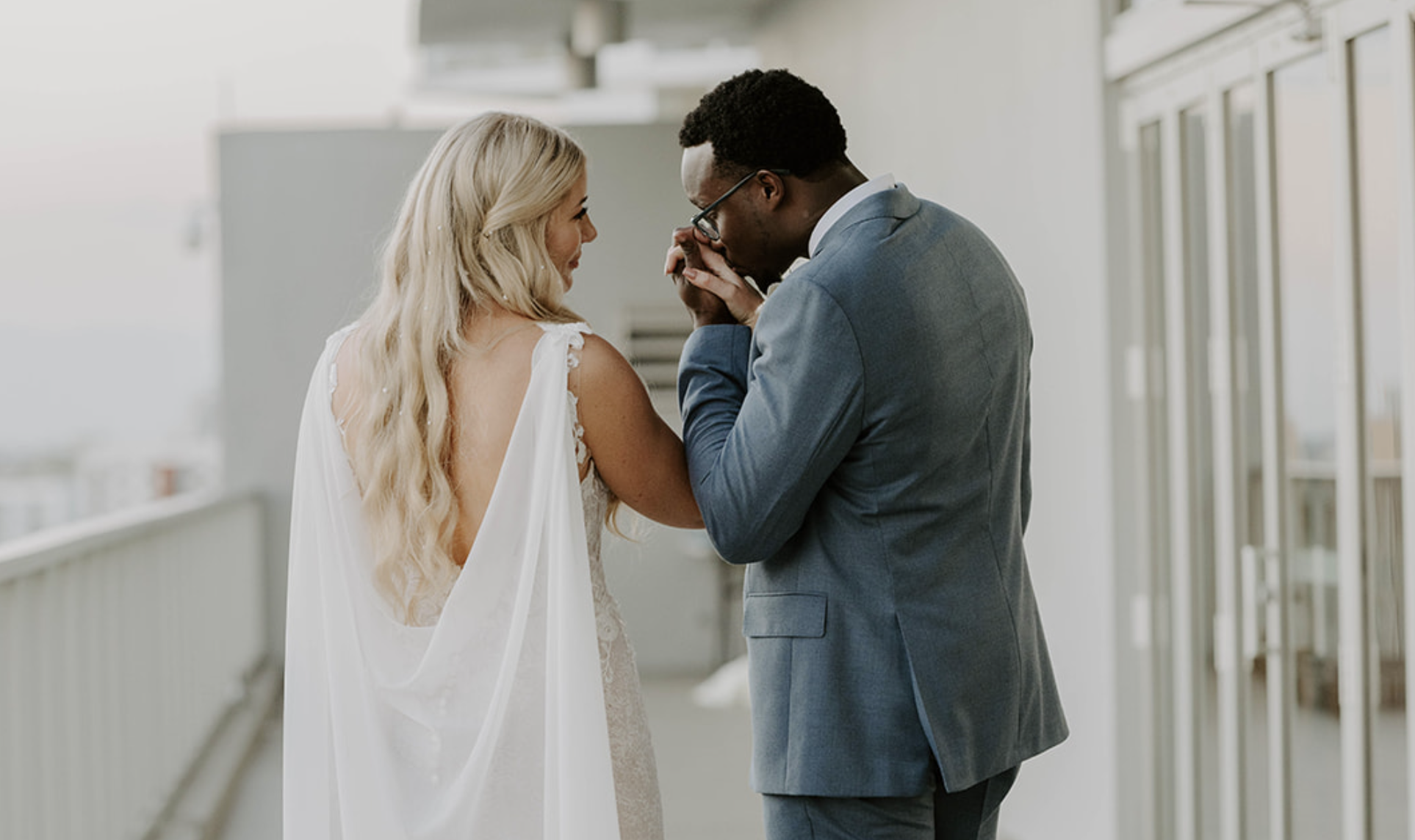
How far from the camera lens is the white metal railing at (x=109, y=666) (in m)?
2.98

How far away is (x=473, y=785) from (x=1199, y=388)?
80.9 inches

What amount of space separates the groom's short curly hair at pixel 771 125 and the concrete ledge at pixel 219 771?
333 cm

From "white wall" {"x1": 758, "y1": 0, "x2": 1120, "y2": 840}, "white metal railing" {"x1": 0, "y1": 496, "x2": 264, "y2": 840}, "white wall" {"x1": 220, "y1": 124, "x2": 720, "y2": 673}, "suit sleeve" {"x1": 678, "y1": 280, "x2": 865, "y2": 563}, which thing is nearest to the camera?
"suit sleeve" {"x1": 678, "y1": 280, "x2": 865, "y2": 563}

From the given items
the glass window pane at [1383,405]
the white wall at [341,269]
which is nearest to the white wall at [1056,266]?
the glass window pane at [1383,405]

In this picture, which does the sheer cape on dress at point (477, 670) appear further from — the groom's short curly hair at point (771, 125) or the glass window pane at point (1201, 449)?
the glass window pane at point (1201, 449)

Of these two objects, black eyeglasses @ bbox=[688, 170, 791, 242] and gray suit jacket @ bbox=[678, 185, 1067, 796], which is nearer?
gray suit jacket @ bbox=[678, 185, 1067, 796]

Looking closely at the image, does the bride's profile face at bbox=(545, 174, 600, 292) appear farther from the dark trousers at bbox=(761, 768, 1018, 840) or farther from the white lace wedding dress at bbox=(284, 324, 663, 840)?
the dark trousers at bbox=(761, 768, 1018, 840)

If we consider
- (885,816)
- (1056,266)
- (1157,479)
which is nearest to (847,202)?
(885,816)

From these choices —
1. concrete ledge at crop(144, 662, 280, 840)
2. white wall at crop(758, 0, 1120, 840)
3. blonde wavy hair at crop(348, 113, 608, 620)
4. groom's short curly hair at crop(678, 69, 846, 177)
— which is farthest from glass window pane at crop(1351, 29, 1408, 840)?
concrete ledge at crop(144, 662, 280, 840)

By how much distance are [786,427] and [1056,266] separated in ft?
8.00

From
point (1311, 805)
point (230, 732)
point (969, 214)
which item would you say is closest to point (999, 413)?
point (1311, 805)

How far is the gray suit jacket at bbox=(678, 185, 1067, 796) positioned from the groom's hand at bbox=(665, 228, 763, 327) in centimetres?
11

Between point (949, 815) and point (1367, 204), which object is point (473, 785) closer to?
point (949, 815)

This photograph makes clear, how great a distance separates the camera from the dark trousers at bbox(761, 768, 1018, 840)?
153cm
